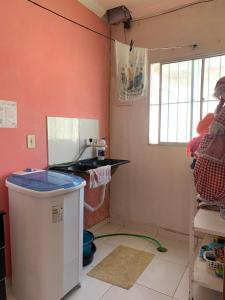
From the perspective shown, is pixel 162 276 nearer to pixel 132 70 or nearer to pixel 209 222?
pixel 209 222

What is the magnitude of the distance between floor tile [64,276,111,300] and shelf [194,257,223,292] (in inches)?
27.6

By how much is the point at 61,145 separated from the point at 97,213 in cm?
110

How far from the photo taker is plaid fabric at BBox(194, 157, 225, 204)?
1.10 m

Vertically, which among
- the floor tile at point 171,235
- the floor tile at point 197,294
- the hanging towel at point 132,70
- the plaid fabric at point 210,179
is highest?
the hanging towel at point 132,70

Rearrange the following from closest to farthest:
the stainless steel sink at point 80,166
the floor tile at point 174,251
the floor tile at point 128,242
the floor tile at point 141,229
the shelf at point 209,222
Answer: the shelf at point 209,222, the stainless steel sink at point 80,166, the floor tile at point 174,251, the floor tile at point 128,242, the floor tile at point 141,229

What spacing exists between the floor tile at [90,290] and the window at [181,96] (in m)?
1.58

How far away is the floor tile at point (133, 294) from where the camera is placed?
170 cm

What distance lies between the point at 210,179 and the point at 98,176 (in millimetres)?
1170

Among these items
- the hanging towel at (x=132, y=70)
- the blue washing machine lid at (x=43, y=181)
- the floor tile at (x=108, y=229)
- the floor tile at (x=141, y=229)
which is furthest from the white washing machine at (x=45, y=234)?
the hanging towel at (x=132, y=70)

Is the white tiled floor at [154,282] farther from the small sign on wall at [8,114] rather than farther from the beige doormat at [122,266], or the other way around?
the small sign on wall at [8,114]

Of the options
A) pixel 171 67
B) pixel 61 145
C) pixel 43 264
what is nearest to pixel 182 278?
pixel 43 264

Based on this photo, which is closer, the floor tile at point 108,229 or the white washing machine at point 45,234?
the white washing machine at point 45,234

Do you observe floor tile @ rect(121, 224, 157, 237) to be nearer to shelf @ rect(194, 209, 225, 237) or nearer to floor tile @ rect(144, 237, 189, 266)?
floor tile @ rect(144, 237, 189, 266)

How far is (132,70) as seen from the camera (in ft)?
8.43
